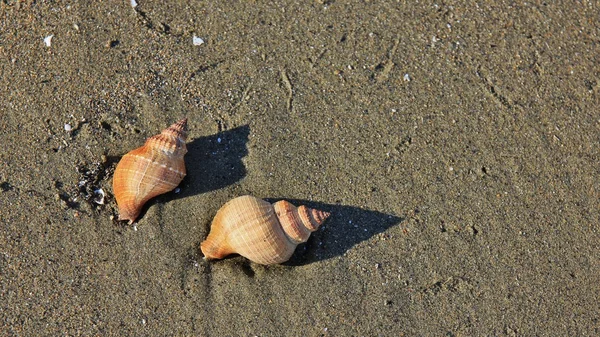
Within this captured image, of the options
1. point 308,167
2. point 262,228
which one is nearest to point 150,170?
point 262,228

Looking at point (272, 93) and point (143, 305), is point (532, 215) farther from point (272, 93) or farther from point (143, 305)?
point (143, 305)

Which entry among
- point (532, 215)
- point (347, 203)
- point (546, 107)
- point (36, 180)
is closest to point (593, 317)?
point (532, 215)

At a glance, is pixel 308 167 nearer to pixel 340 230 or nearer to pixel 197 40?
pixel 340 230

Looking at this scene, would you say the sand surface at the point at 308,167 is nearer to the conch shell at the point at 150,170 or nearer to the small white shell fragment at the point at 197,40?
the small white shell fragment at the point at 197,40

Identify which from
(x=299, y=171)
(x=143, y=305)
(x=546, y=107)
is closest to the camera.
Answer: (x=143, y=305)

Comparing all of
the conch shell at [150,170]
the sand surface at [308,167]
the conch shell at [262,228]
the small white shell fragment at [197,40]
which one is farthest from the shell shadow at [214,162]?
the small white shell fragment at [197,40]
